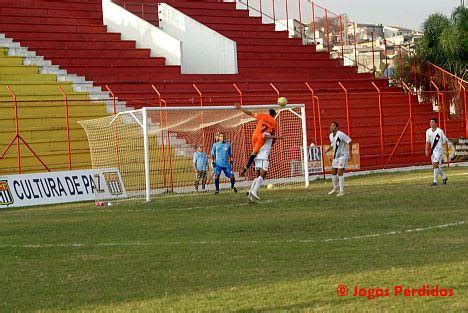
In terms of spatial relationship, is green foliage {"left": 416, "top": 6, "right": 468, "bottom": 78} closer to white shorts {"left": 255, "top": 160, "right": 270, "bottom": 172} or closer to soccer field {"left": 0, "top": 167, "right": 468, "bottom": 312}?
white shorts {"left": 255, "top": 160, "right": 270, "bottom": 172}

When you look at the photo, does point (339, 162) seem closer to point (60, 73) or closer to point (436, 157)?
point (436, 157)

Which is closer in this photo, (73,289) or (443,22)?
(73,289)

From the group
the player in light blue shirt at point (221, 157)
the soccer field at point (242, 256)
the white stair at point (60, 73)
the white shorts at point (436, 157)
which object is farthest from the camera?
the white stair at point (60, 73)

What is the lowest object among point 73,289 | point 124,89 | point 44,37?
point 73,289

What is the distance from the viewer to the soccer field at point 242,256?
9.23 metres

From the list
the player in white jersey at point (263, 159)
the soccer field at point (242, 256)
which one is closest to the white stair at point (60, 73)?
the player in white jersey at point (263, 159)

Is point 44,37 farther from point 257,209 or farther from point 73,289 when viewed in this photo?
point 73,289

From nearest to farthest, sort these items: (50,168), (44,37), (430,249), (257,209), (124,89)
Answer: (430,249), (257,209), (50,168), (124,89), (44,37)

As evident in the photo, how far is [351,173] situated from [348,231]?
20.9 m

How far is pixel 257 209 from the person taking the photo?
64.2ft

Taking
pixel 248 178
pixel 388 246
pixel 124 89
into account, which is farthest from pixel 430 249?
pixel 124 89

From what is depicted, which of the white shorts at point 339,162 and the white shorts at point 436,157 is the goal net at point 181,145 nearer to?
the white shorts at point 339,162

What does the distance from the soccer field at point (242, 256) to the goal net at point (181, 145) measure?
20.8 feet

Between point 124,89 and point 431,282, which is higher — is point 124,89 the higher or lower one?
the higher one
